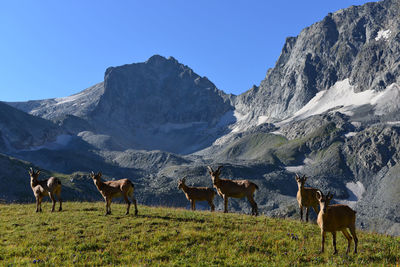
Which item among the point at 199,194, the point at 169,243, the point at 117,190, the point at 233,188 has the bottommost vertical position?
the point at 169,243

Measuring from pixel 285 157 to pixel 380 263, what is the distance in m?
183

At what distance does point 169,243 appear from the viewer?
13789mm

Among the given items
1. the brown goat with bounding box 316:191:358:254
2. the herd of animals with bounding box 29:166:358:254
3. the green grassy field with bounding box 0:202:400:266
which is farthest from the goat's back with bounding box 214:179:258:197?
the brown goat with bounding box 316:191:358:254

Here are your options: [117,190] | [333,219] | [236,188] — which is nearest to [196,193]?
[236,188]

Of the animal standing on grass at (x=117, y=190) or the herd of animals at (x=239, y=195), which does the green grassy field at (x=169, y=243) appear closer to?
the herd of animals at (x=239, y=195)

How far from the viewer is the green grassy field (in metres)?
12.0

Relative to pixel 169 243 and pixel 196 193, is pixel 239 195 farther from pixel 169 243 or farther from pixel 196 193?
pixel 169 243

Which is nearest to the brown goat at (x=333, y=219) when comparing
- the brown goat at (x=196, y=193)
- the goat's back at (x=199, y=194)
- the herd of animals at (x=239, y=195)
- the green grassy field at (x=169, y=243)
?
the herd of animals at (x=239, y=195)

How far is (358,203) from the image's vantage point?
122062mm

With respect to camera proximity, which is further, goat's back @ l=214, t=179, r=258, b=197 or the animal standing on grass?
goat's back @ l=214, t=179, r=258, b=197

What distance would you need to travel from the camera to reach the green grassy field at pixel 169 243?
1202cm

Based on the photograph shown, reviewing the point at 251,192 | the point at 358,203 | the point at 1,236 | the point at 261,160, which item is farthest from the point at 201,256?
the point at 261,160

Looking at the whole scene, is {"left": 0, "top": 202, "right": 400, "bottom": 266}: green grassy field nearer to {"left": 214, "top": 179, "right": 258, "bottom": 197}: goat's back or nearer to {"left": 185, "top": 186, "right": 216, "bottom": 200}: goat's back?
{"left": 214, "top": 179, "right": 258, "bottom": 197}: goat's back

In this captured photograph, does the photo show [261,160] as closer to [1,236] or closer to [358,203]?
[358,203]
